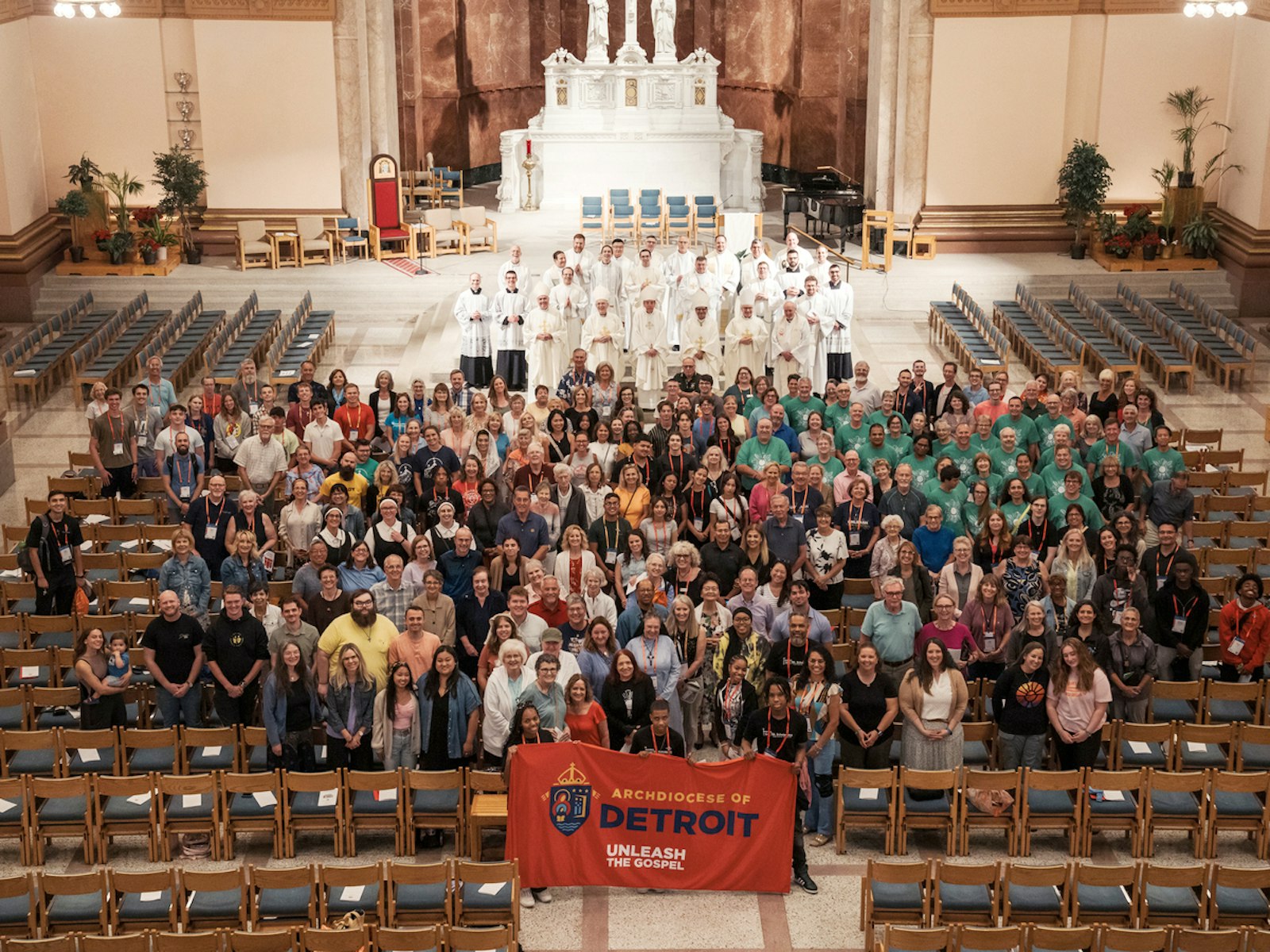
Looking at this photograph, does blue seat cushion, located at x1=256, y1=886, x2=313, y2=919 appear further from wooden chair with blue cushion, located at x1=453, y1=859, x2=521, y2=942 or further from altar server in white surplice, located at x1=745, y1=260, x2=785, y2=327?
altar server in white surplice, located at x1=745, y1=260, x2=785, y2=327

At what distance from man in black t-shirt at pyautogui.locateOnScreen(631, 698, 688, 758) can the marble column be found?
58.3ft

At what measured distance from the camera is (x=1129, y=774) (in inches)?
397

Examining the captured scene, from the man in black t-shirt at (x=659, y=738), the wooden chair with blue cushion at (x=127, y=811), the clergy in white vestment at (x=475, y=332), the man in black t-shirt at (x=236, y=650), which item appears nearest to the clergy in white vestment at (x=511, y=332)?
the clergy in white vestment at (x=475, y=332)

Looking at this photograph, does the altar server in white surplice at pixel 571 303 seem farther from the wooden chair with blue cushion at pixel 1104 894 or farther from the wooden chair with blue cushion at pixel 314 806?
the wooden chair with blue cushion at pixel 1104 894

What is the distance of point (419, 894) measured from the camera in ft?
30.6

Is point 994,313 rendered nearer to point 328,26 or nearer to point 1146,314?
point 1146,314

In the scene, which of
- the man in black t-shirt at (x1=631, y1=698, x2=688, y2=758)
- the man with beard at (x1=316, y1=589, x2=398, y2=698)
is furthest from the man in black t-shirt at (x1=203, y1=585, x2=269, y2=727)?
the man in black t-shirt at (x1=631, y1=698, x2=688, y2=758)

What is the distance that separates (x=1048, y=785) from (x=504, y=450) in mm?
5956

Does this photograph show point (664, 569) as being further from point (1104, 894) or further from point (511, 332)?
point (511, 332)

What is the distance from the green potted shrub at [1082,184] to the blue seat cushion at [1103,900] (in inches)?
693

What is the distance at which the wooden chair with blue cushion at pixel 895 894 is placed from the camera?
9211 mm

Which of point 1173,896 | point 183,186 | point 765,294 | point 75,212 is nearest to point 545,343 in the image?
point 765,294

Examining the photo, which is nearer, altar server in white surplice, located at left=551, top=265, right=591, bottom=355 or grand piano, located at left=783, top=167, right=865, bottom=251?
altar server in white surplice, located at left=551, top=265, right=591, bottom=355

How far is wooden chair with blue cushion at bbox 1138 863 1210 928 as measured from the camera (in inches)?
362
